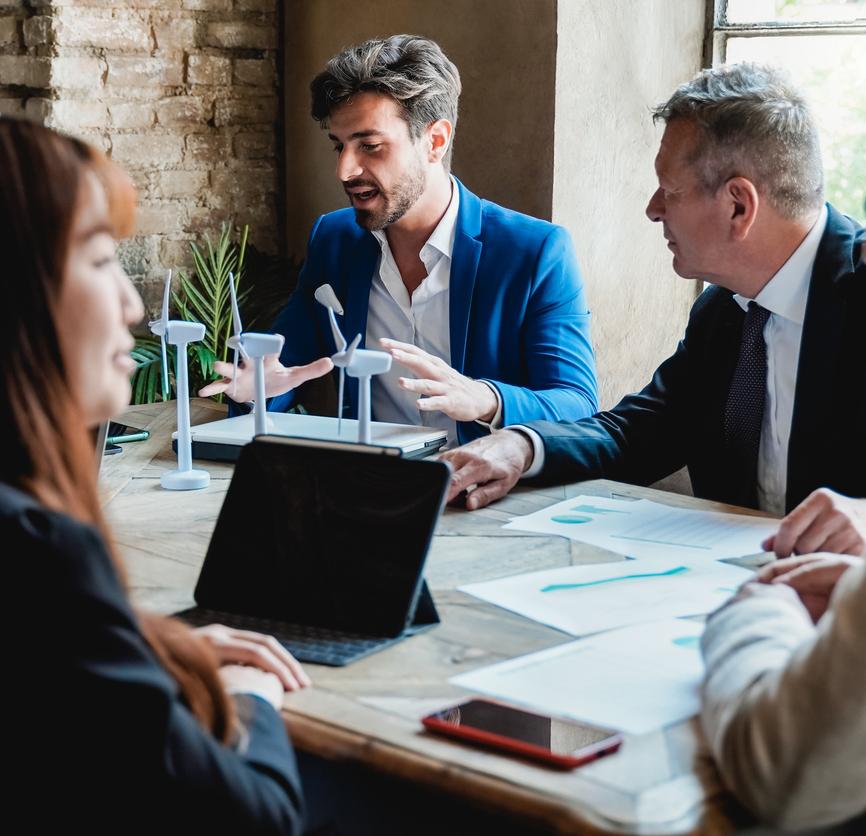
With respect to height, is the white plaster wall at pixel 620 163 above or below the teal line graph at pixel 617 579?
above

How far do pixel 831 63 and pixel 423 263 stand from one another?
1.40 metres

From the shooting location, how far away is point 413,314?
3.32 m

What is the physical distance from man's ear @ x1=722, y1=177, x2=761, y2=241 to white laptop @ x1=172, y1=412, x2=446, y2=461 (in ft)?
2.43

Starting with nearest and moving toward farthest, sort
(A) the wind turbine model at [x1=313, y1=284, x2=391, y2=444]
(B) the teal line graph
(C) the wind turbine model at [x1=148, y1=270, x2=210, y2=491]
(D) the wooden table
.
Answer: (D) the wooden table → (B) the teal line graph → (A) the wind turbine model at [x1=313, y1=284, x2=391, y2=444] → (C) the wind turbine model at [x1=148, y1=270, x2=210, y2=491]

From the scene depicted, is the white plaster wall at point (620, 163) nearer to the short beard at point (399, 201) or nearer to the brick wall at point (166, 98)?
the short beard at point (399, 201)

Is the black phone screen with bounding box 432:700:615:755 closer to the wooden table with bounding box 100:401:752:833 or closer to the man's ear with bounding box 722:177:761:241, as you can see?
the wooden table with bounding box 100:401:752:833

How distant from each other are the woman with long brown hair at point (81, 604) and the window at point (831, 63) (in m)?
2.91

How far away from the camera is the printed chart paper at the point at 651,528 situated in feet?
6.60

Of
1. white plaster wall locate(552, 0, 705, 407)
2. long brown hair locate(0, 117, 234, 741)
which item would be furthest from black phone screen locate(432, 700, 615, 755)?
white plaster wall locate(552, 0, 705, 407)

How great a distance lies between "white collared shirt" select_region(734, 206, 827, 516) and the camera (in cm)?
256

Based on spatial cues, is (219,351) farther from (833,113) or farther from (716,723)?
(716,723)

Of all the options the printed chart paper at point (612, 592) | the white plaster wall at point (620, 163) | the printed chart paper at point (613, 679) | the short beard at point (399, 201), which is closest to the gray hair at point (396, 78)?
the short beard at point (399, 201)

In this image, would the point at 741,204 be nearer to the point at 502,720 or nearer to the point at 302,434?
the point at 302,434

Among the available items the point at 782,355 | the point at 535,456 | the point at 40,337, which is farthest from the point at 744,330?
the point at 40,337
